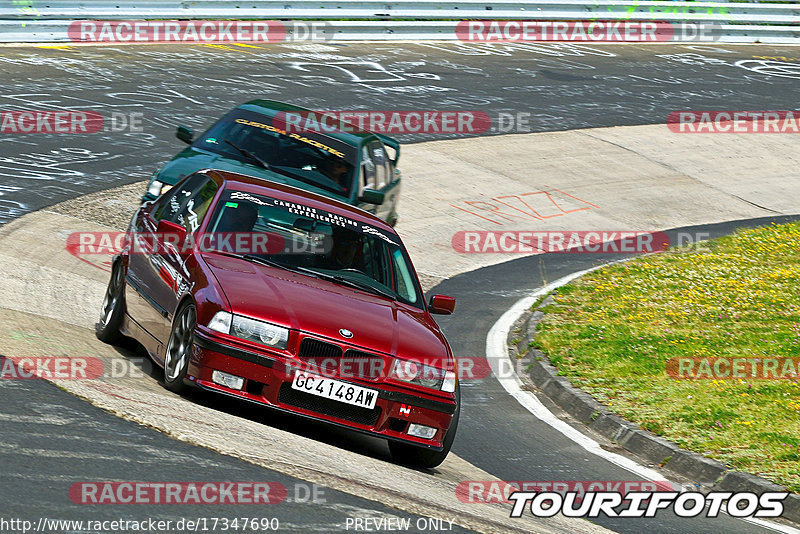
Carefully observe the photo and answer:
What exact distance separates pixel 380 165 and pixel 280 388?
21.5ft

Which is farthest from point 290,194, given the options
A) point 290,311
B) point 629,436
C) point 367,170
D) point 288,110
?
point 288,110

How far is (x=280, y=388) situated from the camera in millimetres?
6816

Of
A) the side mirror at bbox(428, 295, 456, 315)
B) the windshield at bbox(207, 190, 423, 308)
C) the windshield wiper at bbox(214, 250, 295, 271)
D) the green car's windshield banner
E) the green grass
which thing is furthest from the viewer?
the green car's windshield banner

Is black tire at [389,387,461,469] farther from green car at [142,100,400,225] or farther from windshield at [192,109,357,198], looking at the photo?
windshield at [192,109,357,198]

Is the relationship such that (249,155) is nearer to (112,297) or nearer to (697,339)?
(112,297)

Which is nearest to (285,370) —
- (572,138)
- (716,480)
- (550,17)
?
(716,480)

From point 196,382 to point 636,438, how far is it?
3.85 meters

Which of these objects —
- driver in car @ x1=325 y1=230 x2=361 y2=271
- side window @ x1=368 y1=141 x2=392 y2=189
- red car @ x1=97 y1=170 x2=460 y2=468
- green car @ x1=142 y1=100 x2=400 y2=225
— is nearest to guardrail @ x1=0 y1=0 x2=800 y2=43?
green car @ x1=142 y1=100 x2=400 y2=225

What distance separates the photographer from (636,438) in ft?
29.8

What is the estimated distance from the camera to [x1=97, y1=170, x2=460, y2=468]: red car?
22.5ft

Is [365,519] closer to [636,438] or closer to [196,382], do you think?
[196,382]

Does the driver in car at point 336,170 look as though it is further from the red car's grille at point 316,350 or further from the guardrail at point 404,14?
the guardrail at point 404,14

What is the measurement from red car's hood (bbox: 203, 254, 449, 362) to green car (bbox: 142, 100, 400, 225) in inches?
152

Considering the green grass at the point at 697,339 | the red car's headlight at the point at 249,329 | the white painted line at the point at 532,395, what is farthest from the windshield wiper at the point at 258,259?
the green grass at the point at 697,339
